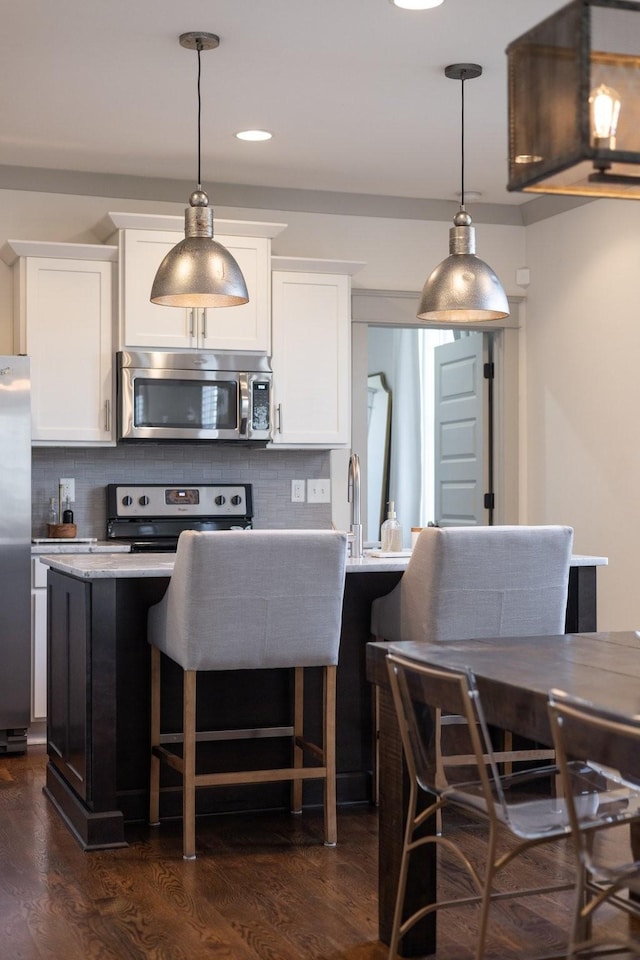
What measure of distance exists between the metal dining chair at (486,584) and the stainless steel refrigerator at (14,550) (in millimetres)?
2128

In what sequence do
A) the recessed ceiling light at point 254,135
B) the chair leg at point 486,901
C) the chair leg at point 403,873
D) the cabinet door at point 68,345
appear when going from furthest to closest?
the cabinet door at point 68,345, the recessed ceiling light at point 254,135, the chair leg at point 403,873, the chair leg at point 486,901

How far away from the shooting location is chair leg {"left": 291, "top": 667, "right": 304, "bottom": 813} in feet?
12.5

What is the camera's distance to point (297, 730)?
12.6ft

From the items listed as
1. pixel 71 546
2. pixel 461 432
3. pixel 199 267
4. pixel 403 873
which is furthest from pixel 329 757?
pixel 461 432

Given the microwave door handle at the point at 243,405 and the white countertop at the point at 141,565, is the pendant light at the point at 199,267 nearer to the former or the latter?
Result: the white countertop at the point at 141,565

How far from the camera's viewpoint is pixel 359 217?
632 cm

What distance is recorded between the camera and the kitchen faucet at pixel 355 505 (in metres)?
4.20

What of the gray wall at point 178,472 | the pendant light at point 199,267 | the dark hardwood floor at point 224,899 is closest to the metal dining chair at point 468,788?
the dark hardwood floor at point 224,899

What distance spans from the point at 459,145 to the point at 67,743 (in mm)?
3198

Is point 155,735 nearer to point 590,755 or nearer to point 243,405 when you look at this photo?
point 590,755

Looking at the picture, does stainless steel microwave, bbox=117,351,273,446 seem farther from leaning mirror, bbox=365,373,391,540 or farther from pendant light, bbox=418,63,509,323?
leaning mirror, bbox=365,373,391,540

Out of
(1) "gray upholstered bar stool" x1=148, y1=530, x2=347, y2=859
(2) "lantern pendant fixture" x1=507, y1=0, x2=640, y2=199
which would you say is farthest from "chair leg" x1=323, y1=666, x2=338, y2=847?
(2) "lantern pendant fixture" x1=507, y1=0, x2=640, y2=199

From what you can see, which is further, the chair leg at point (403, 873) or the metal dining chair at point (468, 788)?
the chair leg at point (403, 873)

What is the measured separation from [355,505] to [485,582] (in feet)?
2.78
